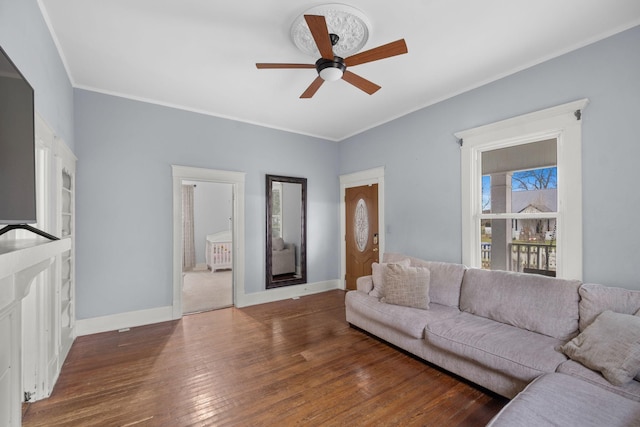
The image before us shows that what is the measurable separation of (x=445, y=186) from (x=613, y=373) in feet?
7.93

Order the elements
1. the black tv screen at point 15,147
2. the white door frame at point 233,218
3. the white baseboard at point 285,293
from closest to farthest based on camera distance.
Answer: the black tv screen at point 15,147 → the white door frame at point 233,218 → the white baseboard at point 285,293

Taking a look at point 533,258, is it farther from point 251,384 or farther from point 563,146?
point 251,384

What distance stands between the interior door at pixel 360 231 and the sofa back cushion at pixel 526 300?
198 centimetres

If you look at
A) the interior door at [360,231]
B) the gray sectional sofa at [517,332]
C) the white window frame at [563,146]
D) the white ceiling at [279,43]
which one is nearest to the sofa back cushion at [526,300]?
the gray sectional sofa at [517,332]

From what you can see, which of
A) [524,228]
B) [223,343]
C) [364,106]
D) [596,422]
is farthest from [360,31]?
[223,343]

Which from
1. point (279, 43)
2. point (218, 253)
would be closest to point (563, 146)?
point (279, 43)

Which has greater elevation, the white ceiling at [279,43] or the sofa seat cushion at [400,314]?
the white ceiling at [279,43]

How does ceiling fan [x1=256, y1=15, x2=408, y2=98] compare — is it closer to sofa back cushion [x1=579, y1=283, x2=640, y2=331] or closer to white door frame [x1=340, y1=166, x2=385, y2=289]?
white door frame [x1=340, y1=166, x2=385, y2=289]

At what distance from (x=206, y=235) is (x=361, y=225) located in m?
4.99

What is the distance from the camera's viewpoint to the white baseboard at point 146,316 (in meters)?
3.41

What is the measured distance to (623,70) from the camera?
7.88 feet

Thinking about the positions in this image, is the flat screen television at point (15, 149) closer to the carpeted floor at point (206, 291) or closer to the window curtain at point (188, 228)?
the carpeted floor at point (206, 291)

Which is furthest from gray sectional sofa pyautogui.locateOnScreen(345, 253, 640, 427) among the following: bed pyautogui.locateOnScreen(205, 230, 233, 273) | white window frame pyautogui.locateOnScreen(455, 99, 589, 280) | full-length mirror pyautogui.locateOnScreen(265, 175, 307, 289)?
bed pyautogui.locateOnScreen(205, 230, 233, 273)

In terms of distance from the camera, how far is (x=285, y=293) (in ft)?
16.1
